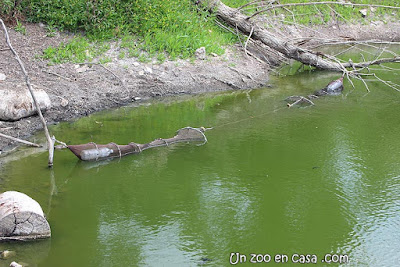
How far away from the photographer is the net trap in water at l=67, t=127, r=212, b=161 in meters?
7.04

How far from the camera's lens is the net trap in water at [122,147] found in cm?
704

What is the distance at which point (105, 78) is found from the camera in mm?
9789

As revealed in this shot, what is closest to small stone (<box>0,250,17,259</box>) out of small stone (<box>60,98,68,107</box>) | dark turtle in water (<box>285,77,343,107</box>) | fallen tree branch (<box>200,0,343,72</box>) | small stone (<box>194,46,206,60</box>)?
small stone (<box>60,98,68,107</box>)

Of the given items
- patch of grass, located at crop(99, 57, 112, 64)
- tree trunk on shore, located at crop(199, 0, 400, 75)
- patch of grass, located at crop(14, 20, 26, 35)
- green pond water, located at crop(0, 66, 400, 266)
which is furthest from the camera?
tree trunk on shore, located at crop(199, 0, 400, 75)

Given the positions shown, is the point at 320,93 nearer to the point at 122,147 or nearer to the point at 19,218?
the point at 122,147

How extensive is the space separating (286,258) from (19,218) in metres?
2.44

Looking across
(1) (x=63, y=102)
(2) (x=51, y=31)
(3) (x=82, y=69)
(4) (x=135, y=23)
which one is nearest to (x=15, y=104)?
(1) (x=63, y=102)

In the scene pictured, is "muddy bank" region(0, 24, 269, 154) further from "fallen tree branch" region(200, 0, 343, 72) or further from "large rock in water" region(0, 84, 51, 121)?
"fallen tree branch" region(200, 0, 343, 72)

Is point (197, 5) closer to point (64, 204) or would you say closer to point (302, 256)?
point (64, 204)

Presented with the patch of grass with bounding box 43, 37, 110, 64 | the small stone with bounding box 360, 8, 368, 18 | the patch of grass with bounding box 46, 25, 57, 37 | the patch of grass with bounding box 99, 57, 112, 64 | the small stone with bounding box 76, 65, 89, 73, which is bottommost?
the small stone with bounding box 360, 8, 368, 18

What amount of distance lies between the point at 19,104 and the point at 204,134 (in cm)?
274

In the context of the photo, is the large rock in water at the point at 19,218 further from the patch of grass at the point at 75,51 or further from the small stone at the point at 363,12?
the small stone at the point at 363,12

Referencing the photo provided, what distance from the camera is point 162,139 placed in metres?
7.74

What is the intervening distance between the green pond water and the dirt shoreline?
0.36 m
